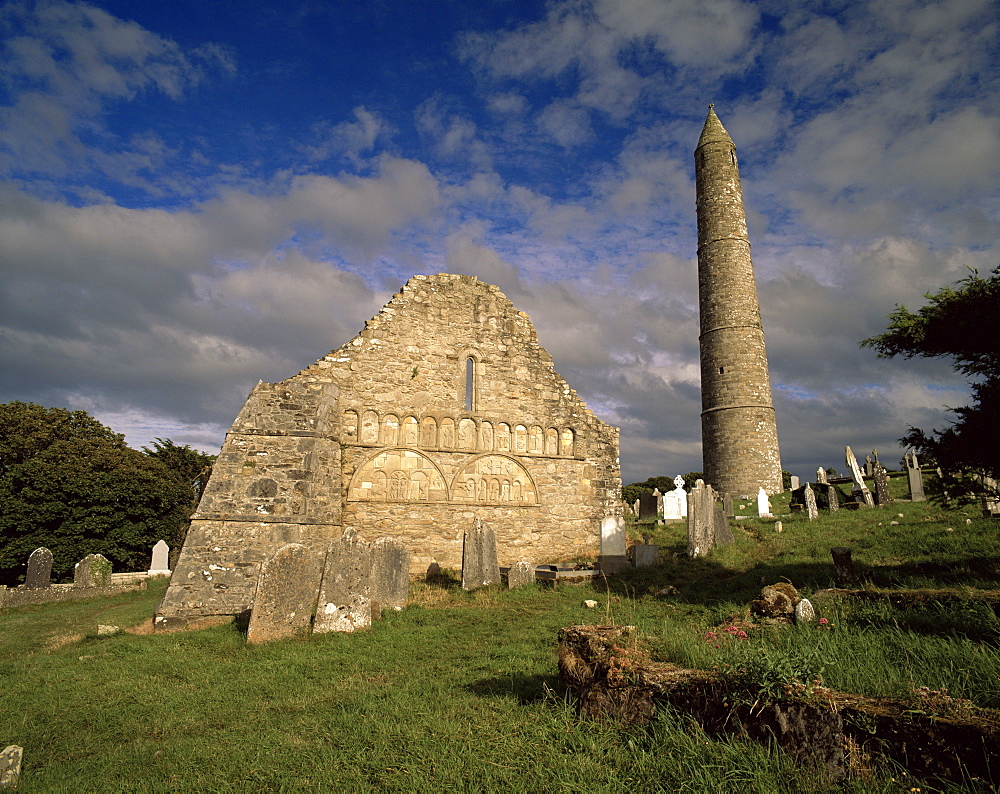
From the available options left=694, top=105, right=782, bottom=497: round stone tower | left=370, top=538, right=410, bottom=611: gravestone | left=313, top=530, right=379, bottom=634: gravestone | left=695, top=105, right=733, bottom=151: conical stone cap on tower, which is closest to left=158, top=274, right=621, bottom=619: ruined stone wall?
left=370, top=538, right=410, bottom=611: gravestone

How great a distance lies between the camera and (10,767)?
156 inches

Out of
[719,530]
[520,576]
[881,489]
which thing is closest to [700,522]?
[719,530]

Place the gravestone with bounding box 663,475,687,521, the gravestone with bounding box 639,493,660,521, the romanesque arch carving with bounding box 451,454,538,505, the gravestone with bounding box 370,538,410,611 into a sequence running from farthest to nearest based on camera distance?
1. the gravestone with bounding box 639,493,660,521
2. the gravestone with bounding box 663,475,687,521
3. the romanesque arch carving with bounding box 451,454,538,505
4. the gravestone with bounding box 370,538,410,611

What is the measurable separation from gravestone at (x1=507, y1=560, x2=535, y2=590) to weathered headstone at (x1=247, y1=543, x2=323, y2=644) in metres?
4.43

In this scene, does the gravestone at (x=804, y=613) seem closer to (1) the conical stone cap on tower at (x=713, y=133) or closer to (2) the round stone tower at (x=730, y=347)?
(2) the round stone tower at (x=730, y=347)

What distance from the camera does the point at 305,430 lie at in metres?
13.2

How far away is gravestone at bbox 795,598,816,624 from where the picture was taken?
586 cm

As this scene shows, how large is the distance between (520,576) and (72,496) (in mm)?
21291

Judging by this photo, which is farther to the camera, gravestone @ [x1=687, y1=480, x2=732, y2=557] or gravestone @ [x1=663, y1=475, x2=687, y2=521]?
gravestone @ [x1=663, y1=475, x2=687, y2=521]

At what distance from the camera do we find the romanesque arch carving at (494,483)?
1517 cm

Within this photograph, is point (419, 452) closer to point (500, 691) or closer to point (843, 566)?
point (843, 566)

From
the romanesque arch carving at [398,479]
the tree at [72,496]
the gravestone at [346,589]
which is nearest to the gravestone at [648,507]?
the romanesque arch carving at [398,479]

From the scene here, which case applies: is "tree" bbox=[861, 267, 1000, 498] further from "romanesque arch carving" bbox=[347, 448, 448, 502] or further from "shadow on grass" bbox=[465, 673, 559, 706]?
"romanesque arch carving" bbox=[347, 448, 448, 502]

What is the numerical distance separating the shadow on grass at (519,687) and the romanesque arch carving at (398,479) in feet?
29.9
